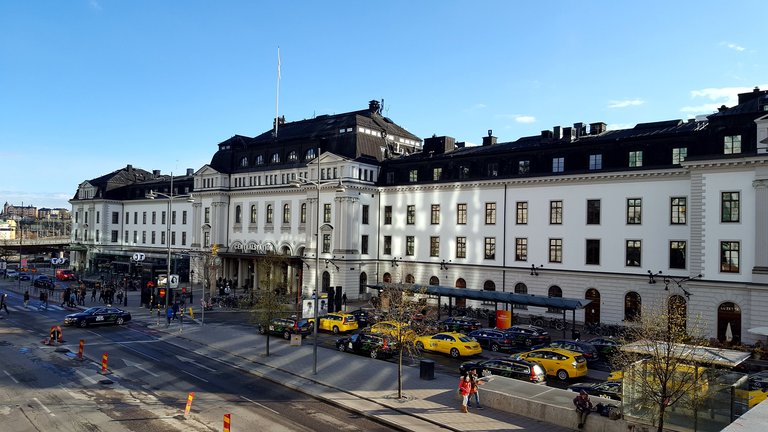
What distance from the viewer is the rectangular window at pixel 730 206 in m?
38.5

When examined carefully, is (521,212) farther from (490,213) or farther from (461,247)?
(461,247)

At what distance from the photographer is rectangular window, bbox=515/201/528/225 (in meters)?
51.3

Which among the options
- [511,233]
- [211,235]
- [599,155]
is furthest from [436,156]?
[211,235]

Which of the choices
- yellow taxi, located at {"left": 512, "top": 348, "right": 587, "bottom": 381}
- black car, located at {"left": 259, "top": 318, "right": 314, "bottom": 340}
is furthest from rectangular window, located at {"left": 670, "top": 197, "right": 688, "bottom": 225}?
black car, located at {"left": 259, "top": 318, "right": 314, "bottom": 340}

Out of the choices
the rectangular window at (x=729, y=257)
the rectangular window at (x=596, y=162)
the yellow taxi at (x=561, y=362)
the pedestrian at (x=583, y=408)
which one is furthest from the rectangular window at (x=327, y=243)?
the pedestrian at (x=583, y=408)

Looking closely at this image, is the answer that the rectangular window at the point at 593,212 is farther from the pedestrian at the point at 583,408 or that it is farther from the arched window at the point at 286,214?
the arched window at the point at 286,214

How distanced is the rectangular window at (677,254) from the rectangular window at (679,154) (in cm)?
601

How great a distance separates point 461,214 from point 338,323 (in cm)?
1902

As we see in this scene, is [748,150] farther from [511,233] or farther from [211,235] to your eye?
[211,235]

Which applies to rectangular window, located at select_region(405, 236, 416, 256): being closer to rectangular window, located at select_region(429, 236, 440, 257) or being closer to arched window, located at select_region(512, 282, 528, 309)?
rectangular window, located at select_region(429, 236, 440, 257)

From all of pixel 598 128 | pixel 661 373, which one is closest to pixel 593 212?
pixel 598 128

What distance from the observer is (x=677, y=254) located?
4259 cm

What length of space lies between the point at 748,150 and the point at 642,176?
24.9ft

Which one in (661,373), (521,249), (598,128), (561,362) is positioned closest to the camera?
(661,373)
